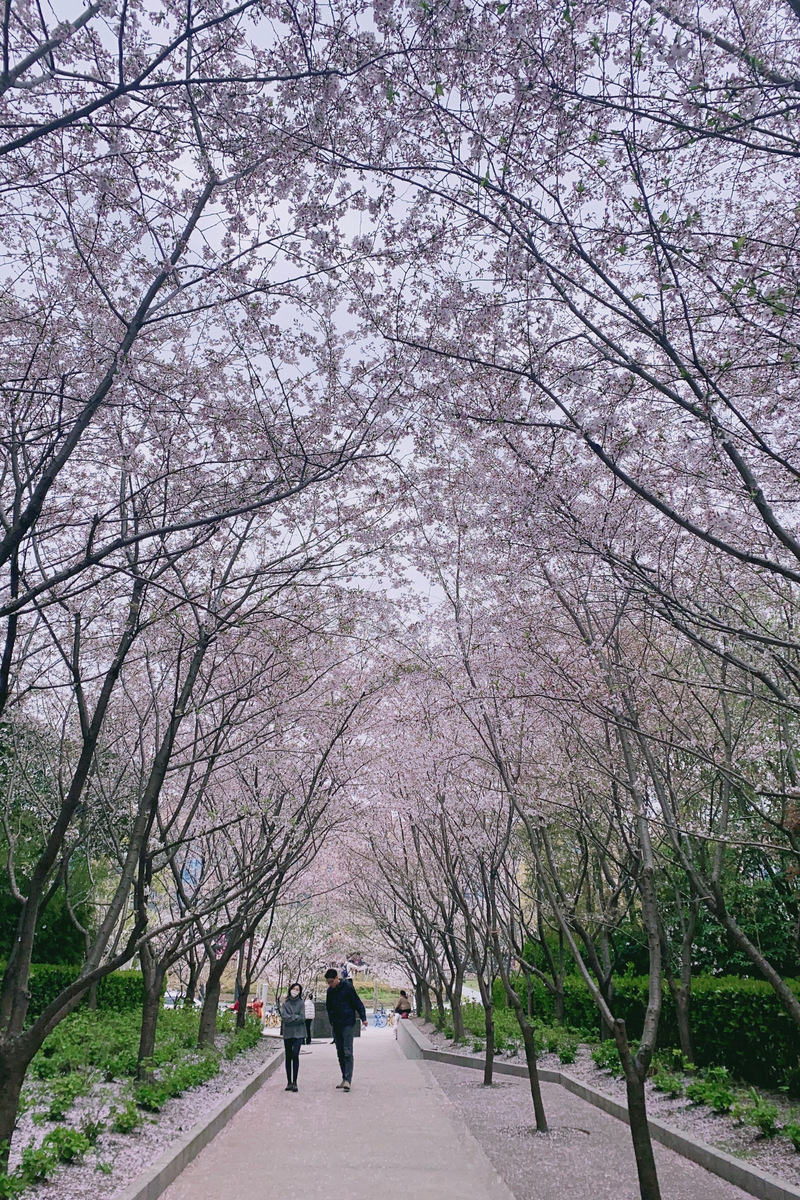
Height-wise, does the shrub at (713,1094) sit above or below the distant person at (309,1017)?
above

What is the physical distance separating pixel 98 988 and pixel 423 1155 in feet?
46.6

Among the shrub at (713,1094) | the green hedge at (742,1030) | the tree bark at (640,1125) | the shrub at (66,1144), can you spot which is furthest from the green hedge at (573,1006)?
the shrub at (66,1144)

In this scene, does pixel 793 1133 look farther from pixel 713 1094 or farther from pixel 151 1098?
pixel 151 1098

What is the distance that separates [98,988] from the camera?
57.7 feet

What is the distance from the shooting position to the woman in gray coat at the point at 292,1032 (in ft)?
33.8

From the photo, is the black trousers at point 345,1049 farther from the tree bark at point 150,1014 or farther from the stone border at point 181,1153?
the tree bark at point 150,1014

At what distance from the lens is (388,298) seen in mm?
4898

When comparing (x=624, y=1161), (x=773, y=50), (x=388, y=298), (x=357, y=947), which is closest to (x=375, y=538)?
(x=388, y=298)

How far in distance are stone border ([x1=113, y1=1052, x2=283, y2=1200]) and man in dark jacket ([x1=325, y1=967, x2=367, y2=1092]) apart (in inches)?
66.5

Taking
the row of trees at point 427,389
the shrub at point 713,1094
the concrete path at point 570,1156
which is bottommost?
the concrete path at point 570,1156

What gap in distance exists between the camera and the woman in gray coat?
33.8 ft

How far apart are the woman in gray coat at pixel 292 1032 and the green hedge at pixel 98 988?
599 centimetres

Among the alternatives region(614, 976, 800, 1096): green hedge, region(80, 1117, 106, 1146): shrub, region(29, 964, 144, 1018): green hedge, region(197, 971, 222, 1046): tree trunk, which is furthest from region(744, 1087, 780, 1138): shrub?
region(29, 964, 144, 1018): green hedge

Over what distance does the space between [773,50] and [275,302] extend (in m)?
2.92
